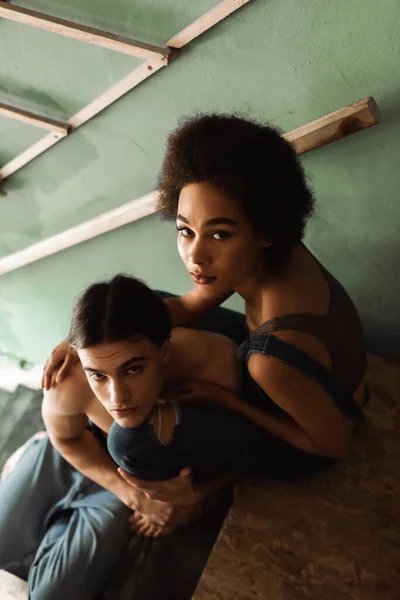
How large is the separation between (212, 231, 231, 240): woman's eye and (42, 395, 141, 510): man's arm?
2.01 feet

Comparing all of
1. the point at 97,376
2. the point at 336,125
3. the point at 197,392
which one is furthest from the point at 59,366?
the point at 336,125

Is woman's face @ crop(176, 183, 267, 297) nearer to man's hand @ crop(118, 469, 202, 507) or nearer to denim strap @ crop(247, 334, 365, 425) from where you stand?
denim strap @ crop(247, 334, 365, 425)

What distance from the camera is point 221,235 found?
0.86 meters

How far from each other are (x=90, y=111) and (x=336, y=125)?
671 mm

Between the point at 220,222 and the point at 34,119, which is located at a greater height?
the point at 34,119

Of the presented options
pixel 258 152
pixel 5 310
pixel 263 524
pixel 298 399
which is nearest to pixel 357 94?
pixel 258 152

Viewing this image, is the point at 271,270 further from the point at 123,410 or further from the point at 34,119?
the point at 34,119

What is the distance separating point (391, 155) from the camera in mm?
1094

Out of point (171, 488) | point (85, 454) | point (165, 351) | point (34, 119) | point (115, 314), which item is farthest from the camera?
point (34, 119)

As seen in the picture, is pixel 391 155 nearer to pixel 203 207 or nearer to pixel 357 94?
pixel 357 94

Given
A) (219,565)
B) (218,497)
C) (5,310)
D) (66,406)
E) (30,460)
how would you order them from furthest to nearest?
(5,310) → (30,460) → (218,497) → (66,406) → (219,565)

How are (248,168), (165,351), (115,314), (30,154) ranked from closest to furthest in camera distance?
(248,168) → (115,314) → (165,351) → (30,154)

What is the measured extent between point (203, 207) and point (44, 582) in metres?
0.99

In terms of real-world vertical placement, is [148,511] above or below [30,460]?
below
